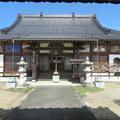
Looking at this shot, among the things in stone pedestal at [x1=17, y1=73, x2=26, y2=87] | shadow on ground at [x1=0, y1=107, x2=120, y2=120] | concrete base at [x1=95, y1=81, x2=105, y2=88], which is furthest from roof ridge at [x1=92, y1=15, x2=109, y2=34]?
shadow on ground at [x1=0, y1=107, x2=120, y2=120]

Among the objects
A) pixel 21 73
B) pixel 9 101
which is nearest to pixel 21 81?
pixel 21 73

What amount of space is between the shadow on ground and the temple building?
14.3 m

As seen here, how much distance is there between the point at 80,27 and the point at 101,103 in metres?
18.2

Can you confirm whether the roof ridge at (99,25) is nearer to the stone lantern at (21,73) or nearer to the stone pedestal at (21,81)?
the stone lantern at (21,73)

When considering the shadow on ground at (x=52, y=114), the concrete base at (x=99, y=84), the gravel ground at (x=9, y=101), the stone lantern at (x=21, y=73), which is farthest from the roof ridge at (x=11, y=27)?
the shadow on ground at (x=52, y=114)

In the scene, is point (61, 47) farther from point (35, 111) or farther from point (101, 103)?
point (35, 111)

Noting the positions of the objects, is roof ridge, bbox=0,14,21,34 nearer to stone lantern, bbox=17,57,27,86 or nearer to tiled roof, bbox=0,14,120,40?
tiled roof, bbox=0,14,120,40

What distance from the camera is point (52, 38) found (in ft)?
87.2

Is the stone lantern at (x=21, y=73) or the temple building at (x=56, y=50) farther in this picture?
the temple building at (x=56, y=50)

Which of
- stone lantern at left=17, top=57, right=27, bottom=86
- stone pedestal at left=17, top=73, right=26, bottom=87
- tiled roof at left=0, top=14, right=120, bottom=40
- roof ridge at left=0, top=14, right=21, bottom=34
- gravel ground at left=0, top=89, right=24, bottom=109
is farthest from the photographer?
roof ridge at left=0, top=14, right=21, bottom=34

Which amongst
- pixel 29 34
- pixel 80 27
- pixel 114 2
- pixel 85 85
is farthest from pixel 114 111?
pixel 80 27

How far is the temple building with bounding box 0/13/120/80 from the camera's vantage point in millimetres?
27359

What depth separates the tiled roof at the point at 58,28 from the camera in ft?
91.8

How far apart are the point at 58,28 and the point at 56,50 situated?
162 inches
